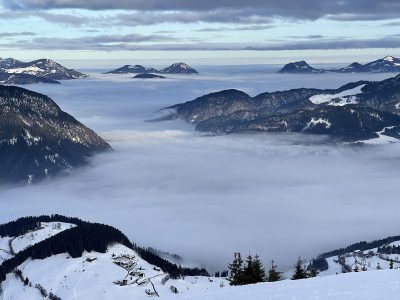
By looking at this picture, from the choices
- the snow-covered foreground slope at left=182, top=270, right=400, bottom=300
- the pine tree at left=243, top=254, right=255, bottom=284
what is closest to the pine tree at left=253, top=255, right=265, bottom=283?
the pine tree at left=243, top=254, right=255, bottom=284

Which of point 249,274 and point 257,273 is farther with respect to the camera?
point 249,274

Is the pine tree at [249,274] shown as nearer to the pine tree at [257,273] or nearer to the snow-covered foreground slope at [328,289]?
the pine tree at [257,273]

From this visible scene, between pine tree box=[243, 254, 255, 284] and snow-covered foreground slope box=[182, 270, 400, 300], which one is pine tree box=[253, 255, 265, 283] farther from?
snow-covered foreground slope box=[182, 270, 400, 300]

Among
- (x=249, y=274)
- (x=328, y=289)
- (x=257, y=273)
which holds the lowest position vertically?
(x=249, y=274)

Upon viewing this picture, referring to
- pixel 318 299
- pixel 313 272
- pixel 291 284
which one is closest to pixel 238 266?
pixel 313 272

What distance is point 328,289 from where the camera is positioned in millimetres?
67875

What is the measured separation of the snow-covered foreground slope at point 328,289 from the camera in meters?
63.6

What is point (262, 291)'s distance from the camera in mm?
71625

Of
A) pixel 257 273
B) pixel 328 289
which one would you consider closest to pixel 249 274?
pixel 257 273

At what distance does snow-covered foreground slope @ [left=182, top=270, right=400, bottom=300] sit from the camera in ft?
209

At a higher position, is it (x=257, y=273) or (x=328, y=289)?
(x=328, y=289)

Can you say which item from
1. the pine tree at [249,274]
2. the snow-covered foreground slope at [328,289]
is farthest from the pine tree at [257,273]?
the snow-covered foreground slope at [328,289]

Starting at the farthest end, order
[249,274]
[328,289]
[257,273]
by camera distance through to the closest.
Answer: [249,274] < [257,273] < [328,289]

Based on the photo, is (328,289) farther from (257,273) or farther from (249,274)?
(249,274)
